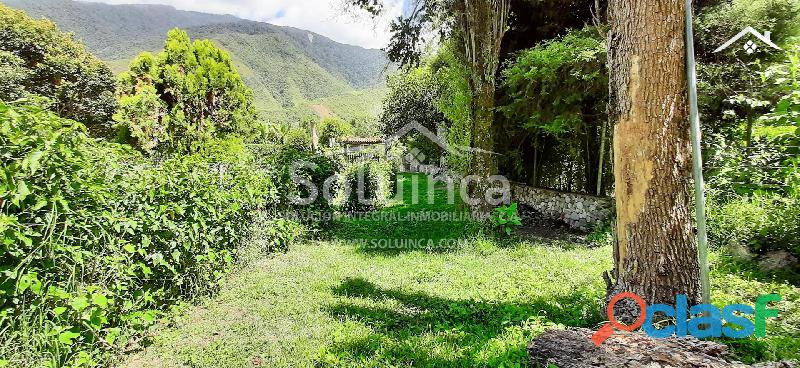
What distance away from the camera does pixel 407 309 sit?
3.85 m

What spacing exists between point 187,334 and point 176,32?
9.69 m

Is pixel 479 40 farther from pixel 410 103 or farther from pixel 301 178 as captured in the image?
pixel 410 103

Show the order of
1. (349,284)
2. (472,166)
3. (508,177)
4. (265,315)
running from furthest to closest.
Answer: (508,177)
(472,166)
(349,284)
(265,315)

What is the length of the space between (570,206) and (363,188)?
508 cm

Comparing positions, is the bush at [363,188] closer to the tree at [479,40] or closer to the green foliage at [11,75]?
the tree at [479,40]

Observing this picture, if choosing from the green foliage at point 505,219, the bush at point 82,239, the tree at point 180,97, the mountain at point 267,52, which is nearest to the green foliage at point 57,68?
the tree at point 180,97

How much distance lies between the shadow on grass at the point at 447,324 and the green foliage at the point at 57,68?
→ 850 inches

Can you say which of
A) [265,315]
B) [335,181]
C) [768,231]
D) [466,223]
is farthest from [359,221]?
[768,231]

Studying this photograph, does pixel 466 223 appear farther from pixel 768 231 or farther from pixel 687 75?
pixel 687 75

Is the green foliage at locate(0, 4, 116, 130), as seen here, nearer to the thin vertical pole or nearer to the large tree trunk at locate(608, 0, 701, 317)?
the large tree trunk at locate(608, 0, 701, 317)

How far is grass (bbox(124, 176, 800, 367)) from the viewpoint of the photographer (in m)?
2.80

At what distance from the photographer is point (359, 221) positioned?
8.67m

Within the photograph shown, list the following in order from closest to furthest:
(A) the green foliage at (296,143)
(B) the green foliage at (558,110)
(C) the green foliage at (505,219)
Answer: (B) the green foliage at (558,110) → (C) the green foliage at (505,219) → (A) the green foliage at (296,143)

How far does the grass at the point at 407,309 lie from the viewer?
9.20 ft
